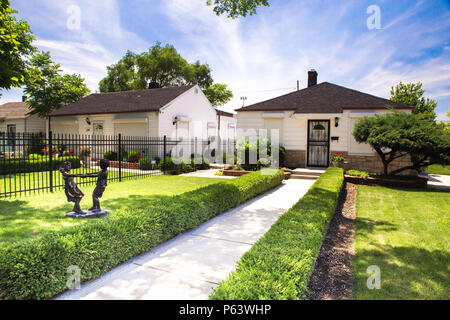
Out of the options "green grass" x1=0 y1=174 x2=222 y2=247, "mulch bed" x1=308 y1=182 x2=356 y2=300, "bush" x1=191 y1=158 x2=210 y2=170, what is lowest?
"mulch bed" x1=308 y1=182 x2=356 y2=300

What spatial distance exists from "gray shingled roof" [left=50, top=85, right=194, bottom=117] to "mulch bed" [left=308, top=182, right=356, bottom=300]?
1290 centimetres

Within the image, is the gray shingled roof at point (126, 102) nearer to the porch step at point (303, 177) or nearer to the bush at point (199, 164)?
the bush at point (199, 164)

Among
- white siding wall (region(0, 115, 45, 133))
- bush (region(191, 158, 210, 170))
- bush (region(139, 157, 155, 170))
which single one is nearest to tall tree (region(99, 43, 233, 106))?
white siding wall (region(0, 115, 45, 133))

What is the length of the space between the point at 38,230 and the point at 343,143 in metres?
13.1

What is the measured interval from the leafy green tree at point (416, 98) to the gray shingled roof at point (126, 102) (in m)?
19.5

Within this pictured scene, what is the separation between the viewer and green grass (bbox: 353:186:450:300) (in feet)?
10.7

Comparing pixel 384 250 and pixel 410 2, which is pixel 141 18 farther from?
pixel 384 250

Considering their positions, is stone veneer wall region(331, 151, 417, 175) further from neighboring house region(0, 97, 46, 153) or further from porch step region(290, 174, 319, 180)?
neighboring house region(0, 97, 46, 153)

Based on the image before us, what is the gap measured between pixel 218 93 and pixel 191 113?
18.8 metres

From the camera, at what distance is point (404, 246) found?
180 inches

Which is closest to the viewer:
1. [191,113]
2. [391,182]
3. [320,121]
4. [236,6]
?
[236,6]

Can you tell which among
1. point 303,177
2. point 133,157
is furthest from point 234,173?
point 133,157

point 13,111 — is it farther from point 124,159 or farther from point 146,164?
point 146,164
